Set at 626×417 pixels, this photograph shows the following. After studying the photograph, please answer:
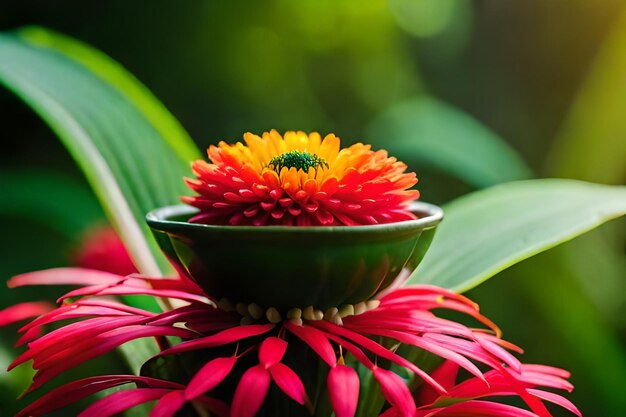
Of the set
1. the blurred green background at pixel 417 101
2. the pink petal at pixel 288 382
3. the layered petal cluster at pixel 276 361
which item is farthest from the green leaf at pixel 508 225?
the blurred green background at pixel 417 101

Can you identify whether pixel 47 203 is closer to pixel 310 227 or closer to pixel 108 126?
pixel 108 126

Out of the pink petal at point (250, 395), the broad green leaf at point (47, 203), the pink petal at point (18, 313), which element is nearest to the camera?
the pink petal at point (250, 395)

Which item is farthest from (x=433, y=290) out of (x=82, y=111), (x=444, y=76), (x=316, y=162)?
(x=444, y=76)

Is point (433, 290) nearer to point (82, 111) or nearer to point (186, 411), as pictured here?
point (186, 411)

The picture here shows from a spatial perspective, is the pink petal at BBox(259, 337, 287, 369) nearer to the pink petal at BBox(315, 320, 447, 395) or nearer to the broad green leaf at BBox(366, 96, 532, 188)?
the pink petal at BBox(315, 320, 447, 395)

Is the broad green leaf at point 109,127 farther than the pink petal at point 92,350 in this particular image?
Yes

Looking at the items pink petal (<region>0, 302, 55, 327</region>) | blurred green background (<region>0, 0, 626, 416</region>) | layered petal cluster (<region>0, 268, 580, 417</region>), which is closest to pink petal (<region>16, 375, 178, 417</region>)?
layered petal cluster (<region>0, 268, 580, 417</region>)

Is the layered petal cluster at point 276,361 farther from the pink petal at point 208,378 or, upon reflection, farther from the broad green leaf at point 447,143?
Answer: the broad green leaf at point 447,143

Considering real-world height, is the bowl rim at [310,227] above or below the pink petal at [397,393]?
above

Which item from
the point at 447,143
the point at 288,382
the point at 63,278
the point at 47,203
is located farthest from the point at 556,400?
the point at 47,203

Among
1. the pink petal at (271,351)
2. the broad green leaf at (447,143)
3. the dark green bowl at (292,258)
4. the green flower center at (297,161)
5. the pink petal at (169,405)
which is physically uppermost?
the broad green leaf at (447,143)
